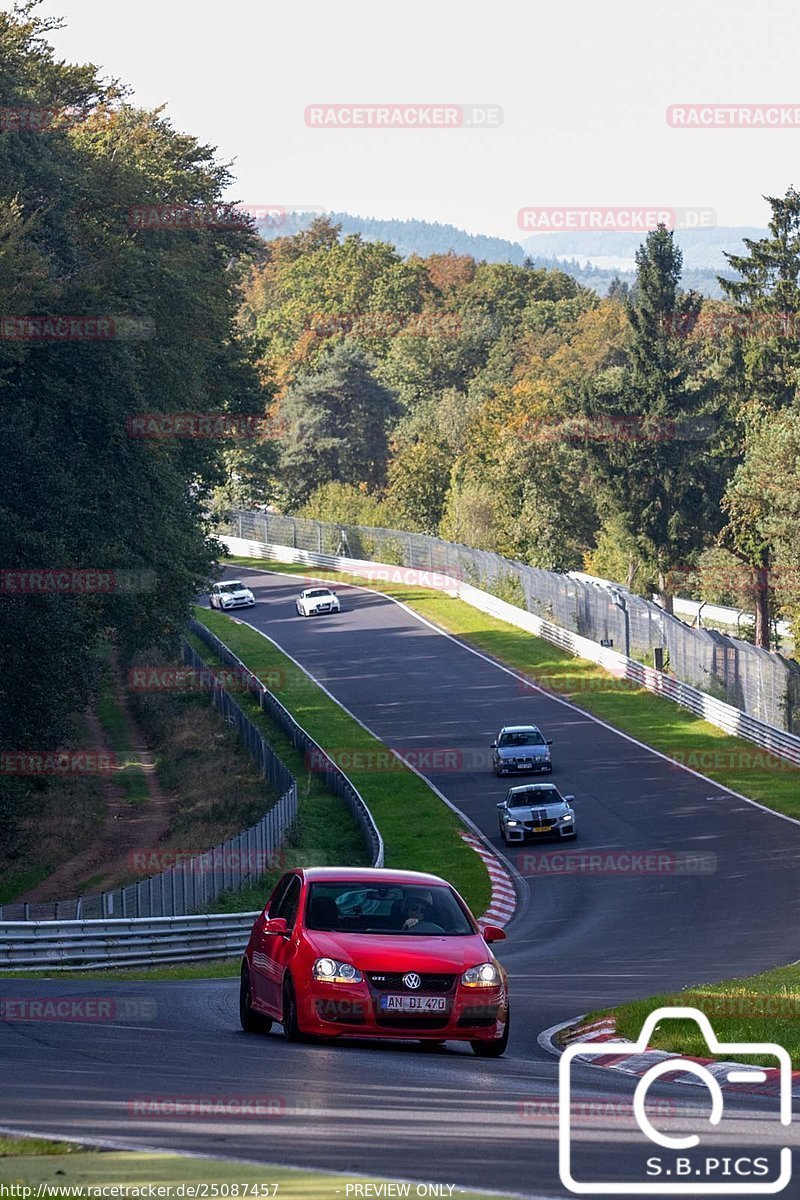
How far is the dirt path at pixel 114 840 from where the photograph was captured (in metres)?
36.9

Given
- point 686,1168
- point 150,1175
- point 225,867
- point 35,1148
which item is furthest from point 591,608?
point 150,1175

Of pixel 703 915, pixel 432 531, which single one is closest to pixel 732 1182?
pixel 703 915

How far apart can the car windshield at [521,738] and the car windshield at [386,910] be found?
34.5 meters

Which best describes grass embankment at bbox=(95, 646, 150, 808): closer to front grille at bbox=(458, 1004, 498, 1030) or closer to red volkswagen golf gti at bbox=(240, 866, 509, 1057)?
red volkswagen golf gti at bbox=(240, 866, 509, 1057)

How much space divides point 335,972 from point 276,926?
1.23 metres

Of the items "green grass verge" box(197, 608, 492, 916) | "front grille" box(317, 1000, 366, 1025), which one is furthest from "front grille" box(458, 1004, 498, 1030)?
"green grass verge" box(197, 608, 492, 916)

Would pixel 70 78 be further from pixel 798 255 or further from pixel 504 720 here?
pixel 798 255

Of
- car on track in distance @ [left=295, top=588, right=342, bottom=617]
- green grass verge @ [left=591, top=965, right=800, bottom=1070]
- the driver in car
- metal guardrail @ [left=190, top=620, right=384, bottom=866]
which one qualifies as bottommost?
metal guardrail @ [left=190, top=620, right=384, bottom=866]

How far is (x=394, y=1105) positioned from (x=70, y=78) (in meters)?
51.4

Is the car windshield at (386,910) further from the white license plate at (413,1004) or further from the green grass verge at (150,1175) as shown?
the green grass verge at (150,1175)

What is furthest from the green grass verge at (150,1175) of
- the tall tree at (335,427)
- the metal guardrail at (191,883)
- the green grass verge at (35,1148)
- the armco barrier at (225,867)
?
the tall tree at (335,427)

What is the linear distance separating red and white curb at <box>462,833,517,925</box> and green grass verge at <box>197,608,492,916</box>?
17cm

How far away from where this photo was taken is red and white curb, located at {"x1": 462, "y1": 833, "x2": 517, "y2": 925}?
107ft

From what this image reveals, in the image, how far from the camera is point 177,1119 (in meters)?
8.93
